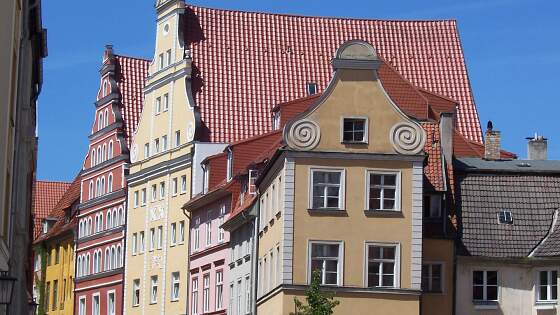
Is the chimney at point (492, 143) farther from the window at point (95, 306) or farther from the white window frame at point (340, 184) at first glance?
the window at point (95, 306)

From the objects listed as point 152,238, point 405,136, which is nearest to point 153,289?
point 152,238

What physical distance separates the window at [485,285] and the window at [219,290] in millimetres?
17884

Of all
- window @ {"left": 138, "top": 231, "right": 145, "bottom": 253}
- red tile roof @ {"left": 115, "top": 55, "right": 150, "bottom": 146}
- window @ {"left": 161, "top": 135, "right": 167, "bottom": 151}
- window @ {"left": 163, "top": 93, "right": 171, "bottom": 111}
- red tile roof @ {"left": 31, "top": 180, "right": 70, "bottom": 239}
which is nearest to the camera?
window @ {"left": 163, "top": 93, "right": 171, "bottom": 111}

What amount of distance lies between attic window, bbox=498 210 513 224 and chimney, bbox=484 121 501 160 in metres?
7.06

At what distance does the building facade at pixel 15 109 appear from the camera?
2347 centimetres

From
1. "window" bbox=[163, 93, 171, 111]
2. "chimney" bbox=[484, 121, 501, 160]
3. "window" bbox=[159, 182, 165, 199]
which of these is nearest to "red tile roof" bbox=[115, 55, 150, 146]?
"window" bbox=[159, 182, 165, 199]

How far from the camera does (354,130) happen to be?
5203 centimetres

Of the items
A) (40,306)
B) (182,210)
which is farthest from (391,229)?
(40,306)

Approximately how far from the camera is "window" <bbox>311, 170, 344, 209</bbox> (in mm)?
51594

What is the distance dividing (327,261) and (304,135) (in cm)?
434

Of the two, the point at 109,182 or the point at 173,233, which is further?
the point at 109,182

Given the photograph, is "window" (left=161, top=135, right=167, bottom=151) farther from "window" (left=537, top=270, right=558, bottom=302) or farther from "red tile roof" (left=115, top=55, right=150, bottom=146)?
"window" (left=537, top=270, right=558, bottom=302)

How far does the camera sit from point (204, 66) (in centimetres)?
8162

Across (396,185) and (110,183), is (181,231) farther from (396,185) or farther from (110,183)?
(396,185)
